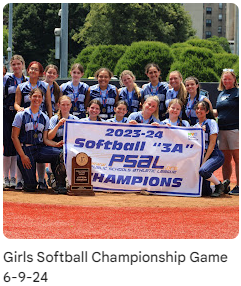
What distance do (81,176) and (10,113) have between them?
5.64 feet

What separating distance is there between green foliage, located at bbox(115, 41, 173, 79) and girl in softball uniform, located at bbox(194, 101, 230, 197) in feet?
81.5

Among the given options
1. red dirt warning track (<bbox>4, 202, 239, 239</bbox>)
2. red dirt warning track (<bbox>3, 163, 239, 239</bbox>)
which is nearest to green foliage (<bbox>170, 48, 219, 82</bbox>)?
red dirt warning track (<bbox>3, 163, 239, 239</bbox>)

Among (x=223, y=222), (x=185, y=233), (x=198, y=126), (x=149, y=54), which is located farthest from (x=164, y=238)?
(x=149, y=54)

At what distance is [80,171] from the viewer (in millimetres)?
9594

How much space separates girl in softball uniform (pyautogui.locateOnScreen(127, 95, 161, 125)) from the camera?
9742 millimetres

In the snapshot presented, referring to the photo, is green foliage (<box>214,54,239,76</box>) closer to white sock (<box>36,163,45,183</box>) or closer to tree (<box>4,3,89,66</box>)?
white sock (<box>36,163,45,183</box>)

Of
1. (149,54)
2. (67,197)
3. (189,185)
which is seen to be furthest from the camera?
(149,54)

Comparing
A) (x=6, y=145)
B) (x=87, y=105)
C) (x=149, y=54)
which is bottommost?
(x=6, y=145)

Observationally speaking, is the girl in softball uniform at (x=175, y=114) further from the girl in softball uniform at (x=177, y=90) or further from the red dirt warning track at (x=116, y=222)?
the red dirt warning track at (x=116, y=222)

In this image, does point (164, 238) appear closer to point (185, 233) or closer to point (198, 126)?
point (185, 233)

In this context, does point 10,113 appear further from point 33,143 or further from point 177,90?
point 177,90

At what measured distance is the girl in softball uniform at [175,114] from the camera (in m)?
9.69

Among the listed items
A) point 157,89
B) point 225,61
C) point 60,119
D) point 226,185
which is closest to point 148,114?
point 157,89

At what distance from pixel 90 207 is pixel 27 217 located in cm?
115
